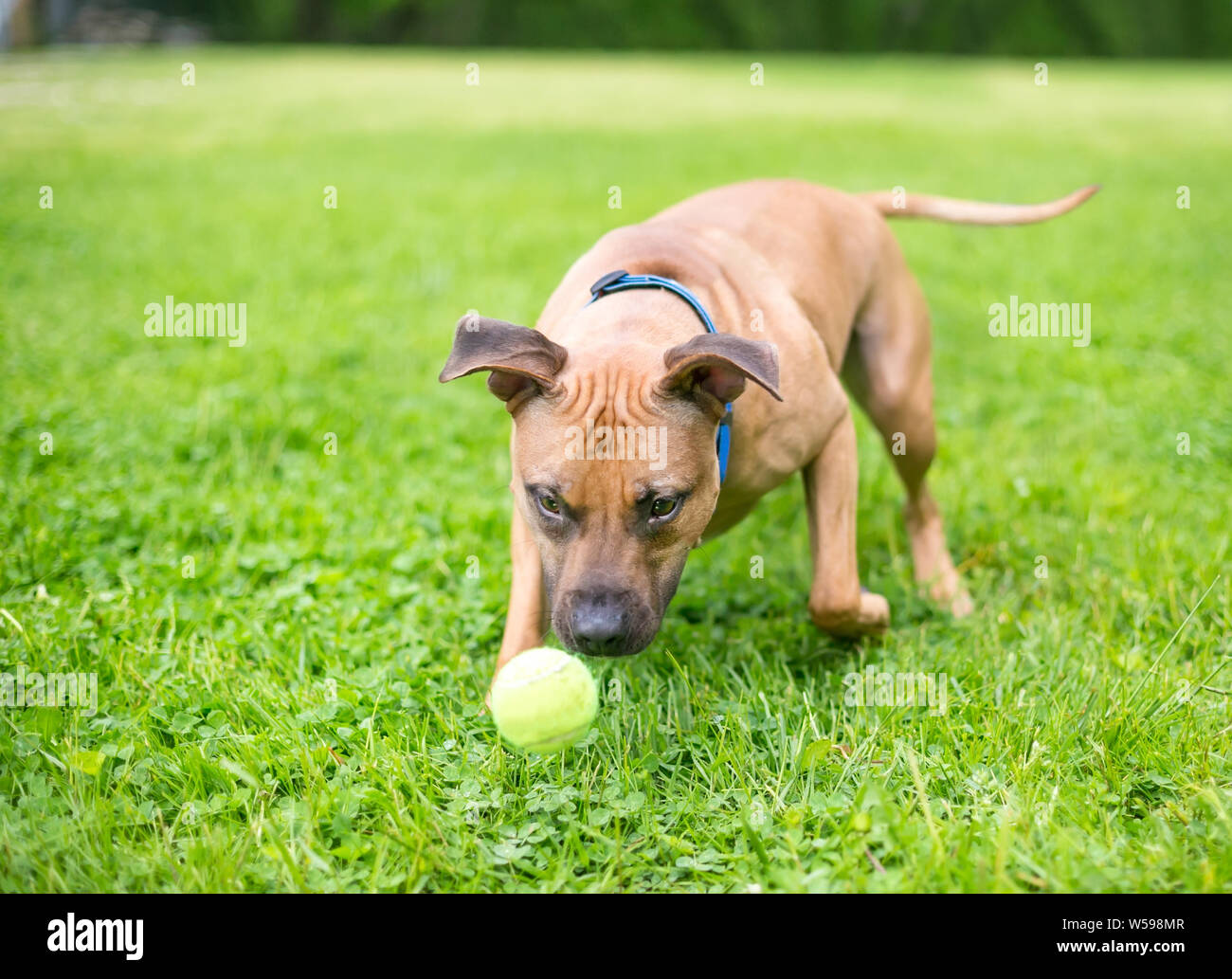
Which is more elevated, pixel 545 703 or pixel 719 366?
pixel 719 366

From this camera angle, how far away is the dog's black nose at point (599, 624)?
2936 mm

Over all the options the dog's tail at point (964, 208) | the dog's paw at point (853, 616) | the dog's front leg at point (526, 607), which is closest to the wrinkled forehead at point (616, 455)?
the dog's front leg at point (526, 607)

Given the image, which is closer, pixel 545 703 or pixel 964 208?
pixel 545 703

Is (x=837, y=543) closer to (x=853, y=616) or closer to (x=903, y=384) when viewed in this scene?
(x=853, y=616)

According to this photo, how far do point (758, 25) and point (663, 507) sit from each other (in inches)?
1722

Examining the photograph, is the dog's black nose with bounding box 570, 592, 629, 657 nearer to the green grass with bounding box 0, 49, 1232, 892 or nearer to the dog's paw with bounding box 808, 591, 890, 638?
the green grass with bounding box 0, 49, 1232, 892

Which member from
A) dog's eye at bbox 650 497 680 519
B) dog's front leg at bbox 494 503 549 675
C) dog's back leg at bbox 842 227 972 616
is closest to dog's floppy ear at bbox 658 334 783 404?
dog's eye at bbox 650 497 680 519

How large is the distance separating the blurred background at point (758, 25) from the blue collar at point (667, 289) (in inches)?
1687

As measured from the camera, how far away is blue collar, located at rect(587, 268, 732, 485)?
3.39 meters

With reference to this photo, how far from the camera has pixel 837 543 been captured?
3.87 meters

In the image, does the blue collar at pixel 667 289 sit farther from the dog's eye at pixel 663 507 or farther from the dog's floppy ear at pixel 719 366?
the dog's eye at pixel 663 507

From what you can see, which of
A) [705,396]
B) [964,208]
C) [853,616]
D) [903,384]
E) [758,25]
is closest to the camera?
[705,396]

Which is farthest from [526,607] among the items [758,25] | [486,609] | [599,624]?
[758,25]
